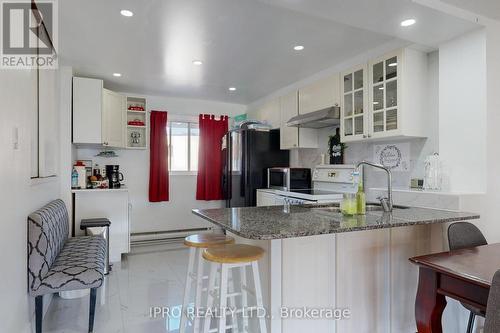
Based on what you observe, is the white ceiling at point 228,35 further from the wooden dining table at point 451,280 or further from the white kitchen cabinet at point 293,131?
the wooden dining table at point 451,280

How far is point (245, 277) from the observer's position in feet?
5.85

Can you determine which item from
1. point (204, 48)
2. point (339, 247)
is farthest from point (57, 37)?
point (339, 247)

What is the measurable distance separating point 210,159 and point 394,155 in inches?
122

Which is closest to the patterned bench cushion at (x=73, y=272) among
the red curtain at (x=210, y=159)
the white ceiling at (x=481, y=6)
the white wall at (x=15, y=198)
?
the white wall at (x=15, y=198)

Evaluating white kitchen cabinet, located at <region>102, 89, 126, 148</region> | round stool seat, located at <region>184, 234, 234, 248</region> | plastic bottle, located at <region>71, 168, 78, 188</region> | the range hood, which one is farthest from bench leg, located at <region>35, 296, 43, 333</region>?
the range hood

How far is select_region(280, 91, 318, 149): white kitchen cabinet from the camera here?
13.5ft

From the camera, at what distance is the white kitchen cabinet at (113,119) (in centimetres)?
411

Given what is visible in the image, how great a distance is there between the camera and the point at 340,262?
1.77m

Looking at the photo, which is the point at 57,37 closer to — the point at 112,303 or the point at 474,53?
the point at 112,303

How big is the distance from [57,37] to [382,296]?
3.51 metres

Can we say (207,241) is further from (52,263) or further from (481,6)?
(481,6)

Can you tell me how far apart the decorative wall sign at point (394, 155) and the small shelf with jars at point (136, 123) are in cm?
336

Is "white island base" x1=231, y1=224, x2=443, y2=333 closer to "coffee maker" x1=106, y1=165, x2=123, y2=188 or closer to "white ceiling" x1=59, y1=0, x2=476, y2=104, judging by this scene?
"white ceiling" x1=59, y1=0, x2=476, y2=104

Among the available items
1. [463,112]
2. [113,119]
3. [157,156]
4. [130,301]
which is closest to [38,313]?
[130,301]
